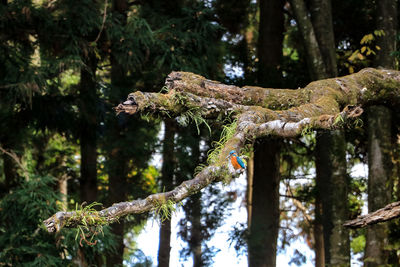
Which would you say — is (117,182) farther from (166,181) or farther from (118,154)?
(166,181)


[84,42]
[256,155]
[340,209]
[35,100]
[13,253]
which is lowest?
[13,253]

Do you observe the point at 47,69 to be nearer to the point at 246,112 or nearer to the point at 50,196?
the point at 50,196

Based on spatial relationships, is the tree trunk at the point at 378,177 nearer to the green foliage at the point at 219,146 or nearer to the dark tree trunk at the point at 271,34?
the dark tree trunk at the point at 271,34

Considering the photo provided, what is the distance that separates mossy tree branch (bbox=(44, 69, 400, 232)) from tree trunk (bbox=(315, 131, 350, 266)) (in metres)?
3.41

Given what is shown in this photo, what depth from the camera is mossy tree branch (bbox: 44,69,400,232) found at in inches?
147

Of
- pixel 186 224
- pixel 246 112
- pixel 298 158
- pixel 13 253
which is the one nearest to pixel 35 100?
pixel 13 253

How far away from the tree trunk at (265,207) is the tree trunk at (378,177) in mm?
2331


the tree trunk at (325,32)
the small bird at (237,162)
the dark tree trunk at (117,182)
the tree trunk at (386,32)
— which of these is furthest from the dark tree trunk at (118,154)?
the small bird at (237,162)

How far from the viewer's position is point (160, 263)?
12383 mm

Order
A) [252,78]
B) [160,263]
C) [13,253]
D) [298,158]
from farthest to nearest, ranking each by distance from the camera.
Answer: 1. [298,158]
2. [160,263]
3. [252,78]
4. [13,253]

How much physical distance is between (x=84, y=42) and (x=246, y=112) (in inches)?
301

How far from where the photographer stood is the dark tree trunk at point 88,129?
40.0 ft

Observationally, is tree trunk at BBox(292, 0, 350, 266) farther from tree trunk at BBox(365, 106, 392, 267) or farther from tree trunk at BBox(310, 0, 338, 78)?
tree trunk at BBox(365, 106, 392, 267)

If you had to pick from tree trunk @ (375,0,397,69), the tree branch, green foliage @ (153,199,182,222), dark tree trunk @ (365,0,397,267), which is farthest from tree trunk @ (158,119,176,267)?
green foliage @ (153,199,182,222)
